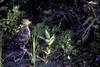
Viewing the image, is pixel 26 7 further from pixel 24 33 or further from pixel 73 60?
pixel 73 60

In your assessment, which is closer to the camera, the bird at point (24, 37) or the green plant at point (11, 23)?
the bird at point (24, 37)

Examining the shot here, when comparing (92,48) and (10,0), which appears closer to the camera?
(92,48)

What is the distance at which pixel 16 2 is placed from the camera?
3232 mm

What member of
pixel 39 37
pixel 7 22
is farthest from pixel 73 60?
pixel 7 22

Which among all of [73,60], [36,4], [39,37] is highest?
[36,4]

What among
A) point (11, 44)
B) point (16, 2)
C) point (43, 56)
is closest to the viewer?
point (43, 56)

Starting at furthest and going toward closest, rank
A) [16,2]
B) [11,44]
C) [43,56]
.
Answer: [16,2] < [11,44] < [43,56]

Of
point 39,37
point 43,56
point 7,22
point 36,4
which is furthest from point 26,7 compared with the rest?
point 43,56

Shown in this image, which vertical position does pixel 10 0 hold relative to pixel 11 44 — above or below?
above

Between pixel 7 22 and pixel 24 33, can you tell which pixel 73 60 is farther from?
pixel 7 22

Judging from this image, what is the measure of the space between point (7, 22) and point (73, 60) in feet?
2.68

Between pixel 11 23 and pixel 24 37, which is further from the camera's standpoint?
pixel 11 23

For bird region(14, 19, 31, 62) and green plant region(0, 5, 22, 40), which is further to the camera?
green plant region(0, 5, 22, 40)

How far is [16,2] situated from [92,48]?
1055 millimetres
